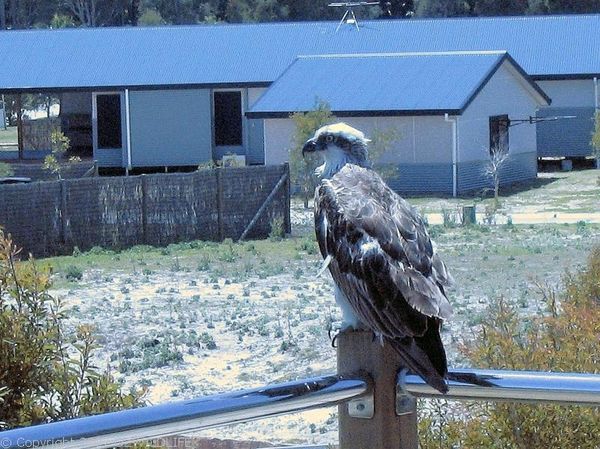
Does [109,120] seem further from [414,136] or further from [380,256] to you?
[380,256]

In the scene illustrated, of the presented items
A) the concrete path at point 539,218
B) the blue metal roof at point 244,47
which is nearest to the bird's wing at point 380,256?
the concrete path at point 539,218

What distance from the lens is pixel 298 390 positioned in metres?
3.09

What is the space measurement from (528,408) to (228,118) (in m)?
38.2

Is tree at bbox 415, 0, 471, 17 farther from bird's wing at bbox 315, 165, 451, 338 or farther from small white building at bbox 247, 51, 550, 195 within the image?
bird's wing at bbox 315, 165, 451, 338

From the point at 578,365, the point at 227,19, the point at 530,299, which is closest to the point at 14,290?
the point at 578,365

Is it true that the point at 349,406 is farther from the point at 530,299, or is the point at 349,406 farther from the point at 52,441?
the point at 530,299

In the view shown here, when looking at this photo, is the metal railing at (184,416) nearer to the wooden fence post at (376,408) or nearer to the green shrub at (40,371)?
the wooden fence post at (376,408)

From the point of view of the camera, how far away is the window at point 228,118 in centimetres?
4412

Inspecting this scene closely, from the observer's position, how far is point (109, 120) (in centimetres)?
4466

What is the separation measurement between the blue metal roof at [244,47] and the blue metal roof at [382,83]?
8.55 feet

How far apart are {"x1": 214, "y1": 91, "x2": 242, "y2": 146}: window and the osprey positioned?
3936cm

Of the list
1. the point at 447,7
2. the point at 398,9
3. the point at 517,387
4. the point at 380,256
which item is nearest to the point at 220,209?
the point at 380,256

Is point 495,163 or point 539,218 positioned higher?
point 495,163

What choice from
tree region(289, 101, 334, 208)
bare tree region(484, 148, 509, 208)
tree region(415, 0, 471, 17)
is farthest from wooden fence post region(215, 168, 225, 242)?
tree region(415, 0, 471, 17)
